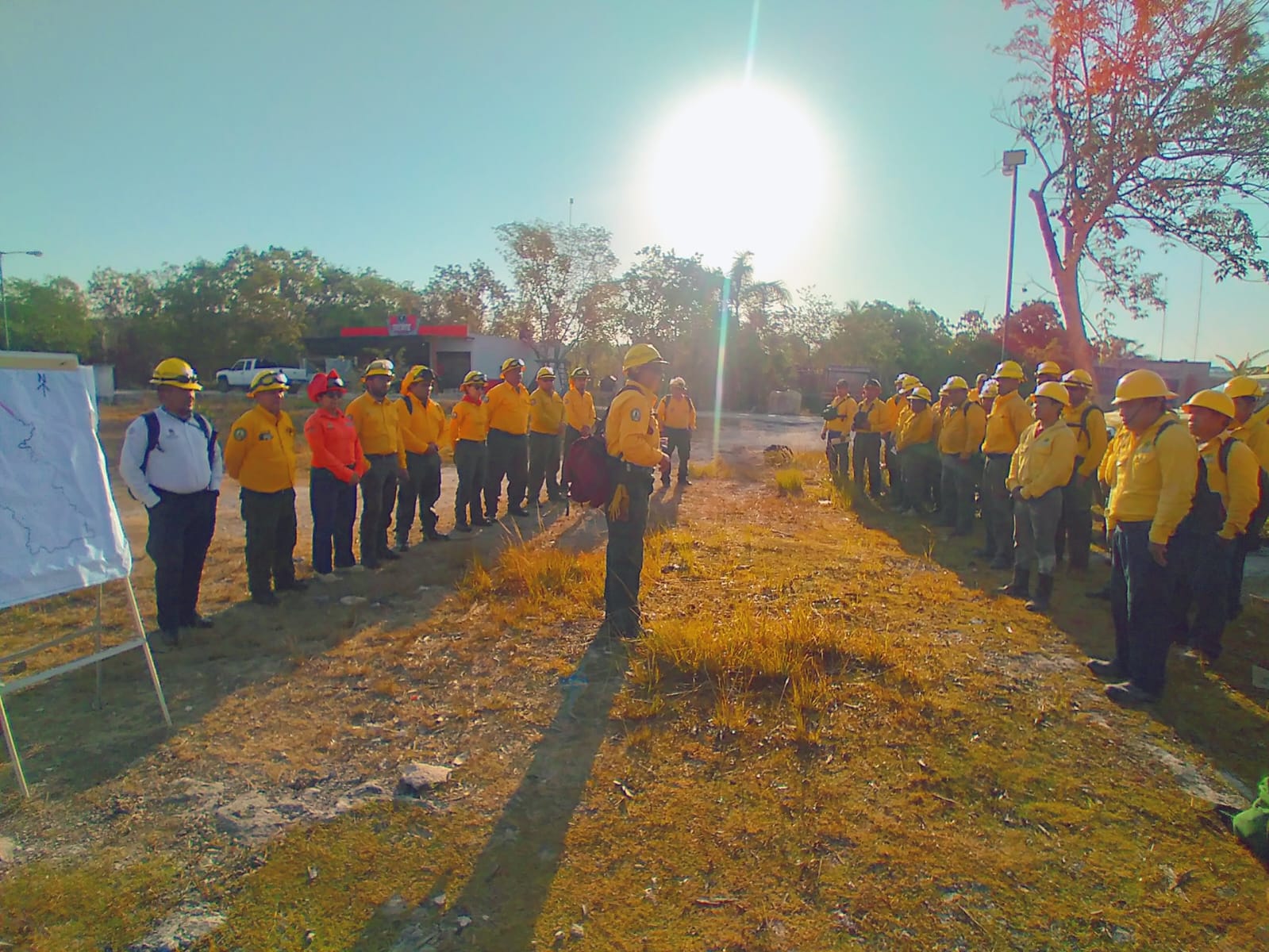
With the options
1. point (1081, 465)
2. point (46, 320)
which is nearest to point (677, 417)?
point (1081, 465)

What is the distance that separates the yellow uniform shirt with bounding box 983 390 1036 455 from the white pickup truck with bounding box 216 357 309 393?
31800 millimetres

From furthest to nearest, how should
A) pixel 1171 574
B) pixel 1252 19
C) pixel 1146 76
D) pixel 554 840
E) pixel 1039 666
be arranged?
pixel 1146 76, pixel 1252 19, pixel 1039 666, pixel 1171 574, pixel 554 840

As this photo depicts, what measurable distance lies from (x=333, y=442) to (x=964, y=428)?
6.44 m

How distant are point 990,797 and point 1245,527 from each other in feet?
10.8

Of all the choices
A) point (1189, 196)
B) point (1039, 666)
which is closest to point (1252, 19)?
point (1189, 196)

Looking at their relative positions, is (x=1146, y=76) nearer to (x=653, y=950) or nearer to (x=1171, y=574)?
(x=1171, y=574)

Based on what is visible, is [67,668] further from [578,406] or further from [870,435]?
[870,435]

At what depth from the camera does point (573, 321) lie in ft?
121

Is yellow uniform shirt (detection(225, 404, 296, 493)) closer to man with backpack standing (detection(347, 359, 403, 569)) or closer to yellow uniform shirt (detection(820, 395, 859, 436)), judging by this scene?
man with backpack standing (detection(347, 359, 403, 569))

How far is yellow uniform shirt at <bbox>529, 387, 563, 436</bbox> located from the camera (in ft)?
30.8

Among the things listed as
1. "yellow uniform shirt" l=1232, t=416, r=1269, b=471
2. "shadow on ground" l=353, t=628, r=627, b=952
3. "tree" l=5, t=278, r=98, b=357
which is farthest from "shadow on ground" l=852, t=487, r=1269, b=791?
"tree" l=5, t=278, r=98, b=357

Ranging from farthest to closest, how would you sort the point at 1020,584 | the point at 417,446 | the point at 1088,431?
the point at 417,446, the point at 1088,431, the point at 1020,584

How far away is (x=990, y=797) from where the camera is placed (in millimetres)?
3275

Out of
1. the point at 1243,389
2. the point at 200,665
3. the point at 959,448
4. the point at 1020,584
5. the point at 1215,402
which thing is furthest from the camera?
the point at 959,448
